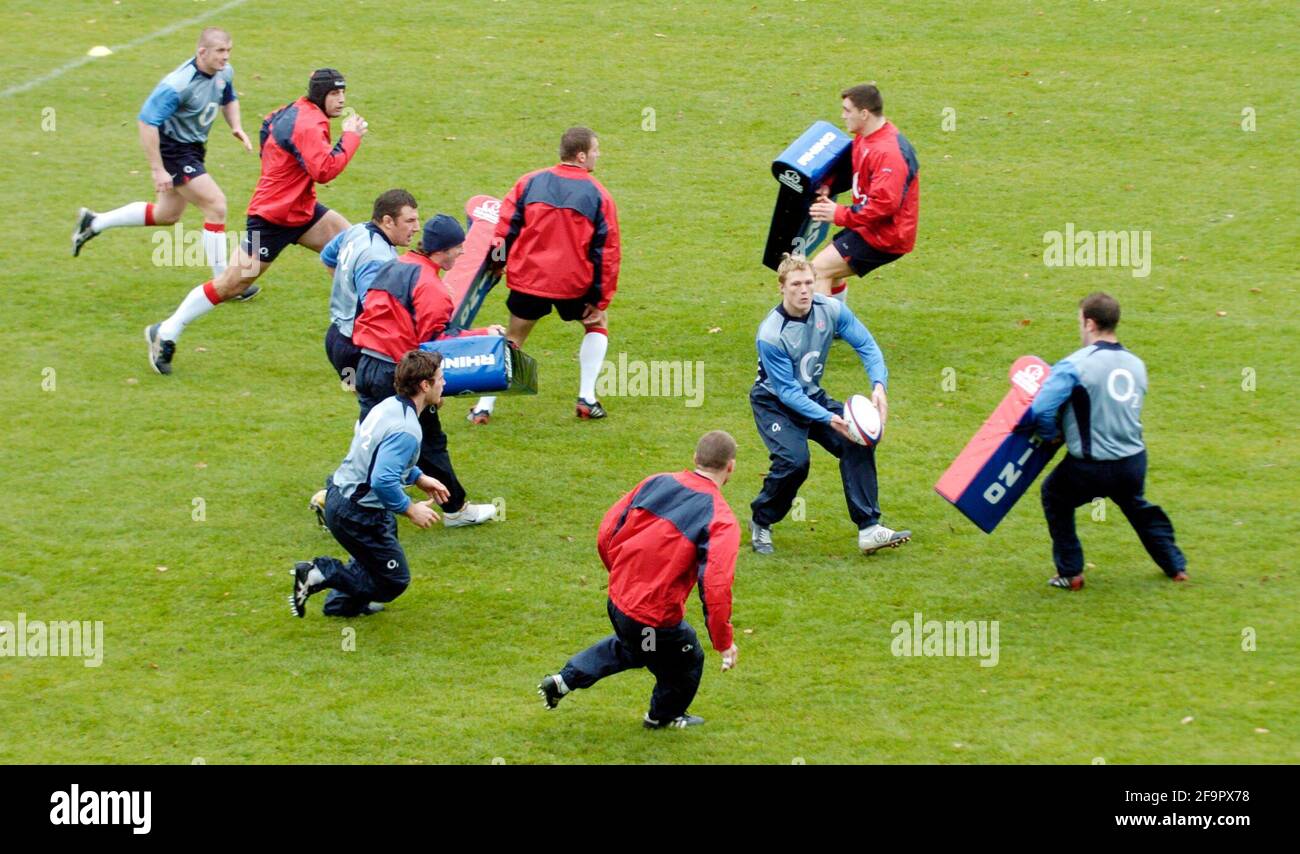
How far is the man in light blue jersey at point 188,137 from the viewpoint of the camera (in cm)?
1220

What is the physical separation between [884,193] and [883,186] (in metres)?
0.05

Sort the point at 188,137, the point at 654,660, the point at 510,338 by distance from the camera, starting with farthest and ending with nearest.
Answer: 1. the point at 188,137
2. the point at 510,338
3. the point at 654,660

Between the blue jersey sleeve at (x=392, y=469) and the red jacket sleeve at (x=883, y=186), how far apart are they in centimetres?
465

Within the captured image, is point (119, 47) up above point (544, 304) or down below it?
above

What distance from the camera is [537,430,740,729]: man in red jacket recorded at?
711cm

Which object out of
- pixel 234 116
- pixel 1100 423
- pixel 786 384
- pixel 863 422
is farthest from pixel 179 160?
pixel 1100 423

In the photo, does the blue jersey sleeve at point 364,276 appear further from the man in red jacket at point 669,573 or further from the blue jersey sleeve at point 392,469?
the man in red jacket at point 669,573

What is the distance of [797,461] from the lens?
30.5ft

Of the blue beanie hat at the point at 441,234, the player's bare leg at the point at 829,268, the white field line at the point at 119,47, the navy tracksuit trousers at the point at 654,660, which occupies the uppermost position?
the white field line at the point at 119,47

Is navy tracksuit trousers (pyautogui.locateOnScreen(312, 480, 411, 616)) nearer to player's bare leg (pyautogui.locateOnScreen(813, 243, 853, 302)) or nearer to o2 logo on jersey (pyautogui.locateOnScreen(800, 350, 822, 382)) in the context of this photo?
o2 logo on jersey (pyautogui.locateOnScreen(800, 350, 822, 382))

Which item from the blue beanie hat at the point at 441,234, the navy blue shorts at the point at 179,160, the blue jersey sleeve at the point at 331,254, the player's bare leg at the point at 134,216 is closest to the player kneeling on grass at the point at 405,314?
the blue beanie hat at the point at 441,234

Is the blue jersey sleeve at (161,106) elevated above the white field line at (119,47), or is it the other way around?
the white field line at (119,47)

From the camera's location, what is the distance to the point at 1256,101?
16.1 meters

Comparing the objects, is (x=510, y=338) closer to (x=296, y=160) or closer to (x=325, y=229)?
(x=325, y=229)
